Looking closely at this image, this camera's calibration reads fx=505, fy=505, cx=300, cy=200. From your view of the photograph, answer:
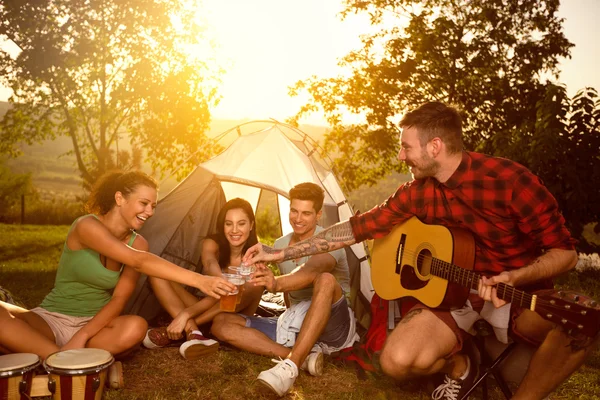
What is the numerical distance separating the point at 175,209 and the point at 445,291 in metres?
3.18

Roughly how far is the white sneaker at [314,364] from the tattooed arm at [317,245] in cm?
74

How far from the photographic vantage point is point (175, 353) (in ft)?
13.5

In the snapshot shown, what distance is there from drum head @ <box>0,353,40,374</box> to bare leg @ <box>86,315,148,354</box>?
0.68 metres

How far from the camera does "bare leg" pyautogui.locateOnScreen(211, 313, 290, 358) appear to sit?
156 inches

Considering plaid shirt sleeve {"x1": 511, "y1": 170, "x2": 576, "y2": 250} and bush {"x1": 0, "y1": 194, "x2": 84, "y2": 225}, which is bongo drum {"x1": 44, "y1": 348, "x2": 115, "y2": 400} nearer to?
plaid shirt sleeve {"x1": 511, "y1": 170, "x2": 576, "y2": 250}

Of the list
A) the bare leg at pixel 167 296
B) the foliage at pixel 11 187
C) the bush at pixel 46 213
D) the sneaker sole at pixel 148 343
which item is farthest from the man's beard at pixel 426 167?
the foliage at pixel 11 187

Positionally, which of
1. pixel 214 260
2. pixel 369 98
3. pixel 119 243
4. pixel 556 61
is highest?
pixel 556 61

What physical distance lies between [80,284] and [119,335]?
47cm

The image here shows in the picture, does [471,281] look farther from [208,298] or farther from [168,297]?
[168,297]

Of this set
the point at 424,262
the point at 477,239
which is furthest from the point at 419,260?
the point at 477,239

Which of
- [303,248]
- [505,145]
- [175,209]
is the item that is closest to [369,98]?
[505,145]

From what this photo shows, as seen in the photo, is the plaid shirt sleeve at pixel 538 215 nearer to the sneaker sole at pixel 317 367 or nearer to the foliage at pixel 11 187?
the sneaker sole at pixel 317 367

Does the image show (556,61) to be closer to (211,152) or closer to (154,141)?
(211,152)

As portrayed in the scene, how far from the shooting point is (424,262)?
3.28 meters
